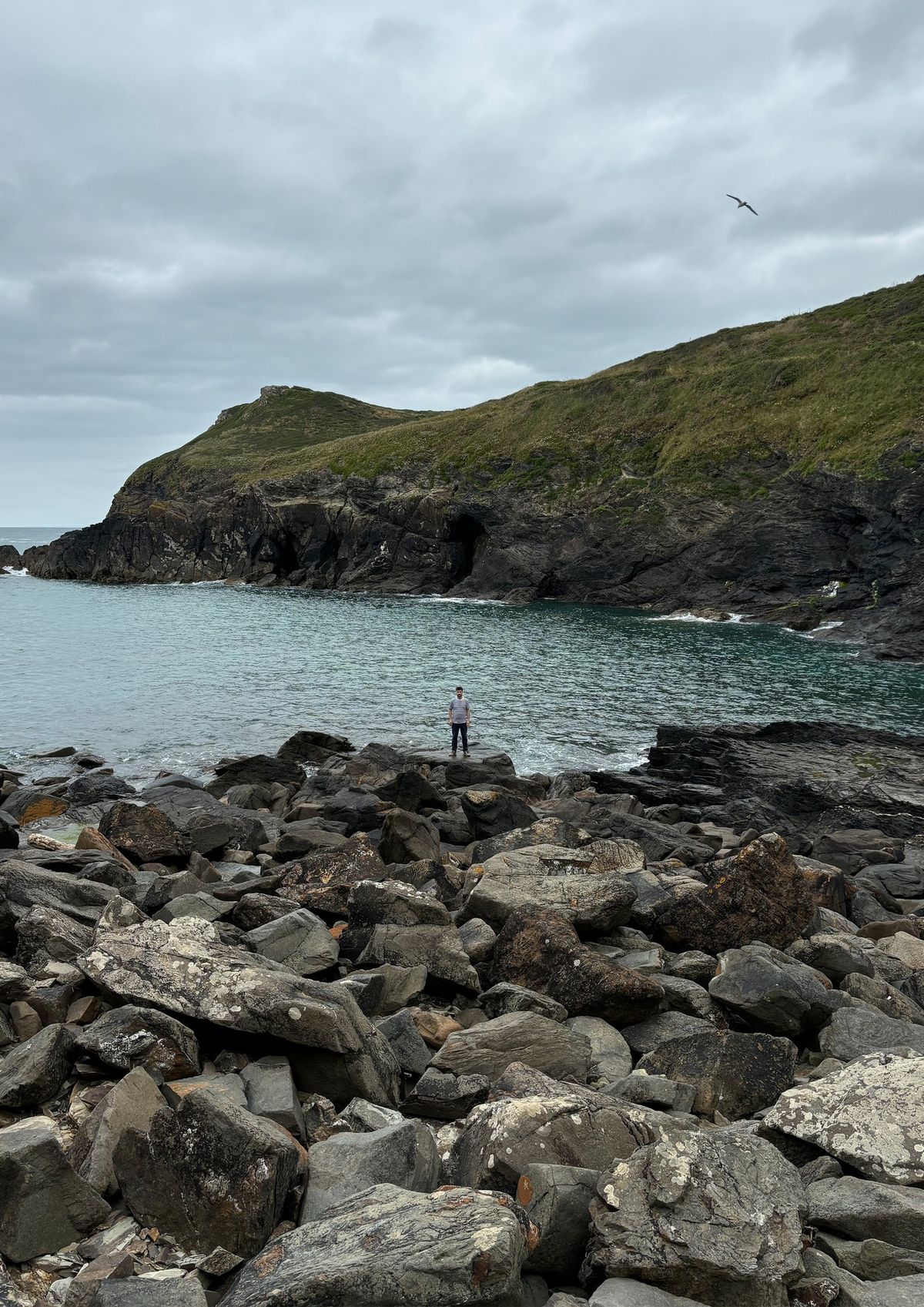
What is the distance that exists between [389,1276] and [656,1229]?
172cm

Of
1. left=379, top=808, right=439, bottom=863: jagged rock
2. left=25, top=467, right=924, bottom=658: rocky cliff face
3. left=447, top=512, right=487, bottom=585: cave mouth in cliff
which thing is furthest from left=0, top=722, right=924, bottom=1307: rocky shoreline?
left=447, top=512, right=487, bottom=585: cave mouth in cliff

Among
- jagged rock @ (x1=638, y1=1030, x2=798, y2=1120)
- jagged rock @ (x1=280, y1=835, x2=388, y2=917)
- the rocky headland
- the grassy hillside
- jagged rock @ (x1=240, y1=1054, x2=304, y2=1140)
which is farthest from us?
the grassy hillside

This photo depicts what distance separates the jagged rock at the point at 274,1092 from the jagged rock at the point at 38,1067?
1434 mm

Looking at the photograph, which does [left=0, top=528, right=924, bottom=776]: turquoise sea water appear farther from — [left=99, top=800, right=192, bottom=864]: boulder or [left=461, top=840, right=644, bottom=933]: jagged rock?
[left=461, top=840, right=644, bottom=933]: jagged rock

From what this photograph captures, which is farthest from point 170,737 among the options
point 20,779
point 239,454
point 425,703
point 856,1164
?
point 239,454

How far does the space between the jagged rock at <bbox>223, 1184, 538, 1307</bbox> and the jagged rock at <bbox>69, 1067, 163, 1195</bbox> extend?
157 cm

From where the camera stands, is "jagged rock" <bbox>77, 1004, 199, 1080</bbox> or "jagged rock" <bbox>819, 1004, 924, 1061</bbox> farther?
"jagged rock" <bbox>819, 1004, 924, 1061</bbox>

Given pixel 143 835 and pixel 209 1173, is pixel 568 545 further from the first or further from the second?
pixel 209 1173

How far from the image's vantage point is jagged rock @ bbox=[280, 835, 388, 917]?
12.7 metres

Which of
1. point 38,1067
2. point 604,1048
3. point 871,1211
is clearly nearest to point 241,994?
point 38,1067

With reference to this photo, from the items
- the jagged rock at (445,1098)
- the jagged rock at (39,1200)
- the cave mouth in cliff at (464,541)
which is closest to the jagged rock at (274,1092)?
the jagged rock at (445,1098)

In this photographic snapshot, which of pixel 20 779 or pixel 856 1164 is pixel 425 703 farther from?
pixel 856 1164

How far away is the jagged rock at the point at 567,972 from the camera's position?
31.6 ft

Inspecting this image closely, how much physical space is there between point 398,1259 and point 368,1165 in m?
1.39
